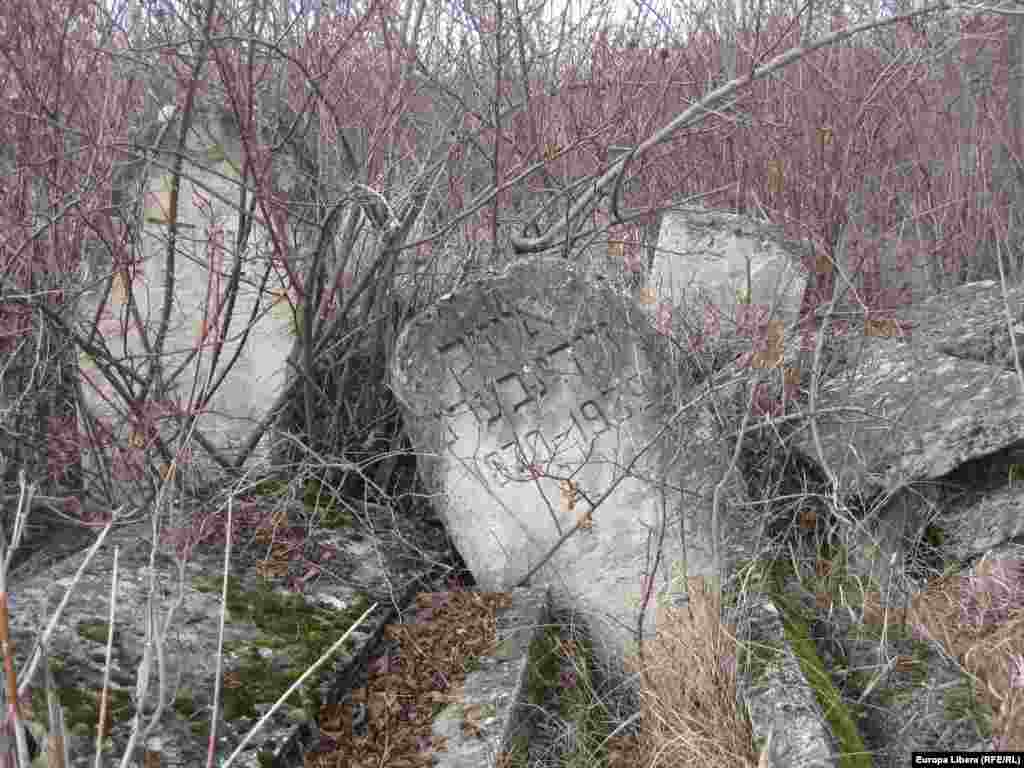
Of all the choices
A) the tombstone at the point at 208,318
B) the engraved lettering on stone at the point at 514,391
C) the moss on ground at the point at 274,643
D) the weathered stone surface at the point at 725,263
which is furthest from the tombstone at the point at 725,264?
the moss on ground at the point at 274,643

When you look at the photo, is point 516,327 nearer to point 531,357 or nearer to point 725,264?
point 531,357

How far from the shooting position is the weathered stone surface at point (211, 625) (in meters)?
2.02

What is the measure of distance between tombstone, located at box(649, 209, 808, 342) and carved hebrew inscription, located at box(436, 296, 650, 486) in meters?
0.89

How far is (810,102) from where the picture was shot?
15.3ft

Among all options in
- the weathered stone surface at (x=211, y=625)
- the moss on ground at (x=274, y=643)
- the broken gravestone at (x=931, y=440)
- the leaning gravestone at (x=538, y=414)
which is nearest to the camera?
the weathered stone surface at (x=211, y=625)

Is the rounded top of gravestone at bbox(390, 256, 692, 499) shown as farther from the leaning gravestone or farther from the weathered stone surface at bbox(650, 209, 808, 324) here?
the weathered stone surface at bbox(650, 209, 808, 324)

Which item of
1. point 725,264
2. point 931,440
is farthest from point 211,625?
point 725,264

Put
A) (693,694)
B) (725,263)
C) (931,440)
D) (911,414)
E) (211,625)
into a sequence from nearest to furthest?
(693,694)
(211,625)
(931,440)
(911,414)
(725,263)

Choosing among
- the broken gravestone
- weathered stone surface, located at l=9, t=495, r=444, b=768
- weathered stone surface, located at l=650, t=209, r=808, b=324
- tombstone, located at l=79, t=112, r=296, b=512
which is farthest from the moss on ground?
weathered stone surface, located at l=650, t=209, r=808, b=324

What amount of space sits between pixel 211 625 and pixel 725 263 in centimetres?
242

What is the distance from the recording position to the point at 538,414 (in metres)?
2.90

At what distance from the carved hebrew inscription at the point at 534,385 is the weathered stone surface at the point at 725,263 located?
88 centimetres

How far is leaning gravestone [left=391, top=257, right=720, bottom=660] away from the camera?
2.80 meters

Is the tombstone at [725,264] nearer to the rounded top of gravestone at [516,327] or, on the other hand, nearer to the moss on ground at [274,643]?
the rounded top of gravestone at [516,327]
